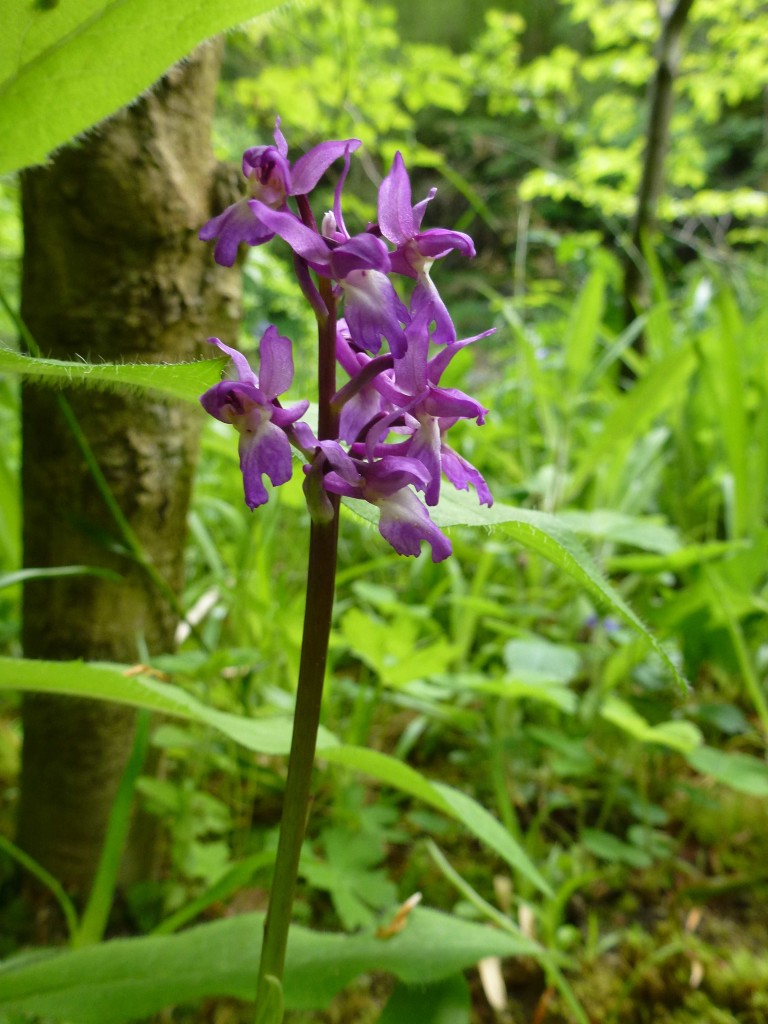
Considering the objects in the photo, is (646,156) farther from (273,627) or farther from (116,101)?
(116,101)

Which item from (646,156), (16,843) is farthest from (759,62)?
(16,843)

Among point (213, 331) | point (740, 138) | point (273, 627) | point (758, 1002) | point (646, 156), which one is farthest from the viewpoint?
point (740, 138)

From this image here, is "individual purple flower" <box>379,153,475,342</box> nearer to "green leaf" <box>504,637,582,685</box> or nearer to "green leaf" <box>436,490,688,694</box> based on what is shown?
"green leaf" <box>436,490,688,694</box>

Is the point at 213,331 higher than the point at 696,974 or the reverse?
higher

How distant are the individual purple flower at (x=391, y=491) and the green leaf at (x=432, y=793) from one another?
265mm

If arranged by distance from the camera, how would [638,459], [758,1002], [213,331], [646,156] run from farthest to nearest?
[646,156]
[638,459]
[213,331]
[758,1002]

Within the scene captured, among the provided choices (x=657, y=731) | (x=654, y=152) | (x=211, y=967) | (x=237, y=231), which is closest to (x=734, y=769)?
(x=657, y=731)

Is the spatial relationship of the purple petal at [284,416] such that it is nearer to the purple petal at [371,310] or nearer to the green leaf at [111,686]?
the purple petal at [371,310]

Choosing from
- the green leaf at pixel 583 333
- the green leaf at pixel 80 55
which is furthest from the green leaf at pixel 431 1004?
the green leaf at pixel 583 333

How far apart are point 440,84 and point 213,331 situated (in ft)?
11.4

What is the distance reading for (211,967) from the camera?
530 millimetres

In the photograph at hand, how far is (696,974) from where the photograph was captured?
31.2 inches

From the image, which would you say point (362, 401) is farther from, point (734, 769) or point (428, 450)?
point (734, 769)

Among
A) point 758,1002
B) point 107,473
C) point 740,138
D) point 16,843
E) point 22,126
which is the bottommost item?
point 758,1002
